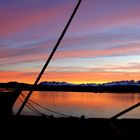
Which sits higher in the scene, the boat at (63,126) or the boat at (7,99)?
the boat at (7,99)

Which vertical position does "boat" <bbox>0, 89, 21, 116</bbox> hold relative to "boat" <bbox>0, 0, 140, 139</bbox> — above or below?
above

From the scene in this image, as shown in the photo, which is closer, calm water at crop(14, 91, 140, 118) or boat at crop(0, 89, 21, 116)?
boat at crop(0, 89, 21, 116)

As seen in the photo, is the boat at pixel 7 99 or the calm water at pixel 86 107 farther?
the calm water at pixel 86 107

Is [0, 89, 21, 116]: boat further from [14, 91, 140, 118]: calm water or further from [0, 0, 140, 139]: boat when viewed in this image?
[14, 91, 140, 118]: calm water

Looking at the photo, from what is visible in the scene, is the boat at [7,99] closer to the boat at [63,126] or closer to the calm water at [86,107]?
the boat at [63,126]

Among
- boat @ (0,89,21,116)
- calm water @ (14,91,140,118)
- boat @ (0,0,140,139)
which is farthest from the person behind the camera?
calm water @ (14,91,140,118)

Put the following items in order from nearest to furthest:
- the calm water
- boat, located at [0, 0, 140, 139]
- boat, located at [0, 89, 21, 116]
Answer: boat, located at [0, 0, 140, 139]
boat, located at [0, 89, 21, 116]
the calm water

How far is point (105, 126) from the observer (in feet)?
37.0

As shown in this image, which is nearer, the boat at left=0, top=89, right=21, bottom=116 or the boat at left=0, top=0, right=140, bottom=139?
the boat at left=0, top=0, right=140, bottom=139

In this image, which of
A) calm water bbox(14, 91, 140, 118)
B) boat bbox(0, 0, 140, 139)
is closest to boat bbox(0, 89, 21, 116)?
boat bbox(0, 0, 140, 139)

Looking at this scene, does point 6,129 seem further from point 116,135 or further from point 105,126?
point 105,126

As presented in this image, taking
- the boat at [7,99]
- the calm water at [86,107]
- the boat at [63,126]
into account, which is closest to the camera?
the boat at [63,126]

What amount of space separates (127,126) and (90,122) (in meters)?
1.57

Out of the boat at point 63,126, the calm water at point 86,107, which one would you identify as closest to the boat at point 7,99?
the boat at point 63,126
